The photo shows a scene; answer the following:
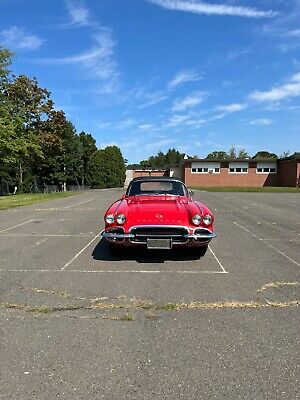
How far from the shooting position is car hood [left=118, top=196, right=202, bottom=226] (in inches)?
252

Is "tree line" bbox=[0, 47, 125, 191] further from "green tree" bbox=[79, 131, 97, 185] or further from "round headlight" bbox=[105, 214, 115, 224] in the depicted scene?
"round headlight" bbox=[105, 214, 115, 224]

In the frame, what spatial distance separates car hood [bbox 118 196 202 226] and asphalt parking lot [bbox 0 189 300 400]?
77 cm

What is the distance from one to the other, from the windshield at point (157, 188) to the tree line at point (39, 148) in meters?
23.0

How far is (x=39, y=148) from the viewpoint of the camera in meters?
40.1

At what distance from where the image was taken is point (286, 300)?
15.6ft

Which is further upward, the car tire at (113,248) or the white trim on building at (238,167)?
the white trim on building at (238,167)

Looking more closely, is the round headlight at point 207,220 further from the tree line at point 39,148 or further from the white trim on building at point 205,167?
the white trim on building at point 205,167

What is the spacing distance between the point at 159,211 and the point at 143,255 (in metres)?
1.11

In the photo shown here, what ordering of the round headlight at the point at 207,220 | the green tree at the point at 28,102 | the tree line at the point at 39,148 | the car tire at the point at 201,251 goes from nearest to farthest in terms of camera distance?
the round headlight at the point at 207,220, the car tire at the point at 201,251, the tree line at the point at 39,148, the green tree at the point at 28,102

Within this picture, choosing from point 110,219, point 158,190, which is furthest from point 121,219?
point 158,190

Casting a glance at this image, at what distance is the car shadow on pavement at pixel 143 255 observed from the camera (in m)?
6.96

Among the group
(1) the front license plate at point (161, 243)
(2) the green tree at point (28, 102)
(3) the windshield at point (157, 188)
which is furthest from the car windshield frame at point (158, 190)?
(2) the green tree at point (28, 102)

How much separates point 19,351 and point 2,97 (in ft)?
136

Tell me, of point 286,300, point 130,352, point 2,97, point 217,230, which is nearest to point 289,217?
point 217,230
